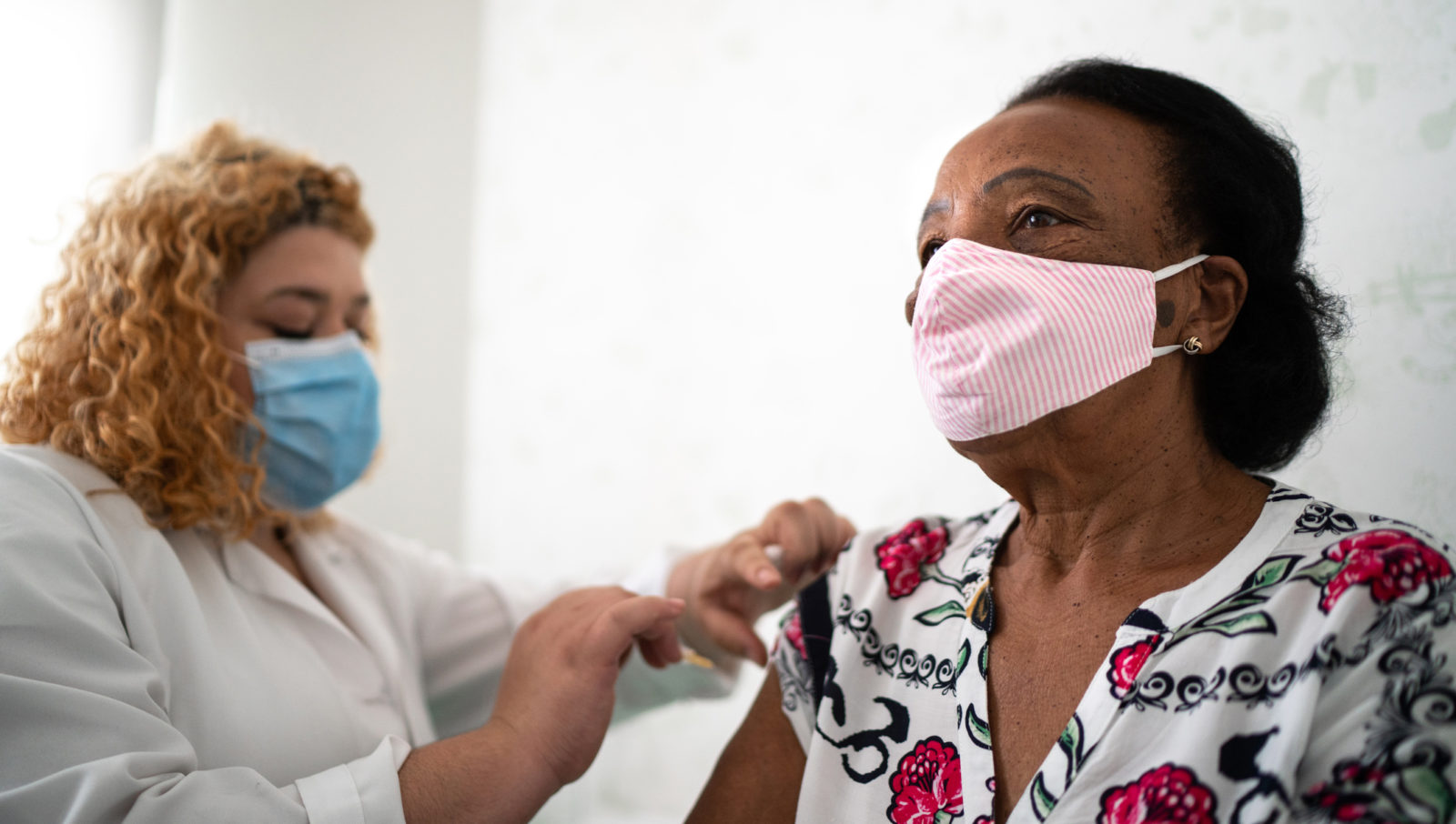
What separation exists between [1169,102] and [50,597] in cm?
141

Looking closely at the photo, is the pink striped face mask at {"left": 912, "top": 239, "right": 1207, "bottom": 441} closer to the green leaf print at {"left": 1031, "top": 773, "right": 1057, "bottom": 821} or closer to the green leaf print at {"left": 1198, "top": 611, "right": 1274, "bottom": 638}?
the green leaf print at {"left": 1198, "top": 611, "right": 1274, "bottom": 638}

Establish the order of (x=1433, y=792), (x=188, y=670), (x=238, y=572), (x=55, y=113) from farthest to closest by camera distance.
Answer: (x=55, y=113) → (x=238, y=572) → (x=188, y=670) → (x=1433, y=792)

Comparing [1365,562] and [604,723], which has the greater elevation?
[1365,562]

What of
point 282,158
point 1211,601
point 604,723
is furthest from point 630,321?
point 1211,601

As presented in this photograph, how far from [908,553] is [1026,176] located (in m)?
0.50

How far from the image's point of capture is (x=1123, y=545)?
3.54 ft

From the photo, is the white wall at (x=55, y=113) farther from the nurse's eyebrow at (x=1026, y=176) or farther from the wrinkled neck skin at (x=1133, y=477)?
the wrinkled neck skin at (x=1133, y=477)

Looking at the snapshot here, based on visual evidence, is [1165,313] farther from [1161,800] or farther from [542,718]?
[542,718]

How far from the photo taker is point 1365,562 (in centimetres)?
86

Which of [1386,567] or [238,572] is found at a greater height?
[1386,567]

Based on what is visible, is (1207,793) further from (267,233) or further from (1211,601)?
(267,233)

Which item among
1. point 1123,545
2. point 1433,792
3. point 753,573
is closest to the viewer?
point 1433,792

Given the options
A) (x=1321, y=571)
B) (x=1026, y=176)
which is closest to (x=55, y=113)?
(x=1026, y=176)

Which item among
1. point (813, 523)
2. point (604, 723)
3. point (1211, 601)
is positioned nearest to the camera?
point (1211, 601)
